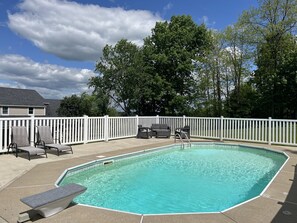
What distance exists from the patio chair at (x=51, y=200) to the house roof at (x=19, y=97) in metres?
29.4

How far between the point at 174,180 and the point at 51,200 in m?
3.61

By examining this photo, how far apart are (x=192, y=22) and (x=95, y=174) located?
20.2 m

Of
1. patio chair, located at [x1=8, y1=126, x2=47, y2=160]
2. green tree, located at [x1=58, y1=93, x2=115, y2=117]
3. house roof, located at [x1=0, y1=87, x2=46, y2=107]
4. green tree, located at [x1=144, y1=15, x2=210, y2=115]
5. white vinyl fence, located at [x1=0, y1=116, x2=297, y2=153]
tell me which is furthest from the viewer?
house roof, located at [x1=0, y1=87, x2=46, y2=107]

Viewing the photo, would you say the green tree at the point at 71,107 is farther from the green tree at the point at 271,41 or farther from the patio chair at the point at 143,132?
the green tree at the point at 271,41

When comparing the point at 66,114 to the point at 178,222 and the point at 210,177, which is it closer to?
the point at 210,177

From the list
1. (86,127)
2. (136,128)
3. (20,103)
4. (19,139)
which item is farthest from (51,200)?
(20,103)

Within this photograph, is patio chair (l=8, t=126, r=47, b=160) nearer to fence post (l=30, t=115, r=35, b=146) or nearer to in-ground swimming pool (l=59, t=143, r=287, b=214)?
fence post (l=30, t=115, r=35, b=146)

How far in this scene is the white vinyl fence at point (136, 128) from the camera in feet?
27.5

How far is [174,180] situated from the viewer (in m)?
6.21

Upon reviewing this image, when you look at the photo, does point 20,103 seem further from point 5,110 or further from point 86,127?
point 86,127

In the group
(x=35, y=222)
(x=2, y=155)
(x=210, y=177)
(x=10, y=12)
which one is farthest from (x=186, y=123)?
(x=35, y=222)

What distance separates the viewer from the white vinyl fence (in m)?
8.37

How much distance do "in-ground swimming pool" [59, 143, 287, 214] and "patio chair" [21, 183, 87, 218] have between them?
0.99 meters

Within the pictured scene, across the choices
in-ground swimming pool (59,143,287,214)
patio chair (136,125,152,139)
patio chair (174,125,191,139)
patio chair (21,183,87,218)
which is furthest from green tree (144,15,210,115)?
patio chair (21,183,87,218)
